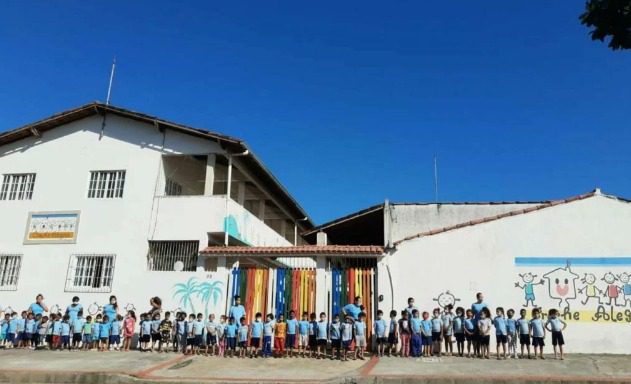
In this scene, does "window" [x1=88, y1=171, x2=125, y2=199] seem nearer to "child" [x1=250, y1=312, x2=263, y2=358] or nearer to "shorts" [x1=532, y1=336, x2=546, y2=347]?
"child" [x1=250, y1=312, x2=263, y2=358]

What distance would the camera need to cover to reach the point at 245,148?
587 inches

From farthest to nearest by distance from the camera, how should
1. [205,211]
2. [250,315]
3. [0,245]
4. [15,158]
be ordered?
[15,158] → [0,245] → [205,211] → [250,315]

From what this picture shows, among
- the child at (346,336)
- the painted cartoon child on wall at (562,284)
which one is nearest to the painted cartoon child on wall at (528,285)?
the painted cartoon child on wall at (562,284)

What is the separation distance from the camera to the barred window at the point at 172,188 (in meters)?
15.9

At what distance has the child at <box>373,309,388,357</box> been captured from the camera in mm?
11914

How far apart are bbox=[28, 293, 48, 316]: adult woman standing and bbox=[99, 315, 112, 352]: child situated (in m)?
2.25

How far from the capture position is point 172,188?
16344mm

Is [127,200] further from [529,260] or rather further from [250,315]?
[529,260]

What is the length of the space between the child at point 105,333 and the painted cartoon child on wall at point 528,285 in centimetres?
1069

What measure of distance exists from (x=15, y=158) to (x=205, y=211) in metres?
7.48

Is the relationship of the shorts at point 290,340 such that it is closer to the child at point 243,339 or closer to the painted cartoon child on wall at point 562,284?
the child at point 243,339

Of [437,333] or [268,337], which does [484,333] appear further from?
[268,337]

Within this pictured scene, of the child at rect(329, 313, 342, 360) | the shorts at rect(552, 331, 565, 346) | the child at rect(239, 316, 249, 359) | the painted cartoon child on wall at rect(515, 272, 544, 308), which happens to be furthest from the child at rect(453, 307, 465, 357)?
the child at rect(239, 316, 249, 359)

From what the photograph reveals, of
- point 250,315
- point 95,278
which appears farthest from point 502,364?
point 95,278
